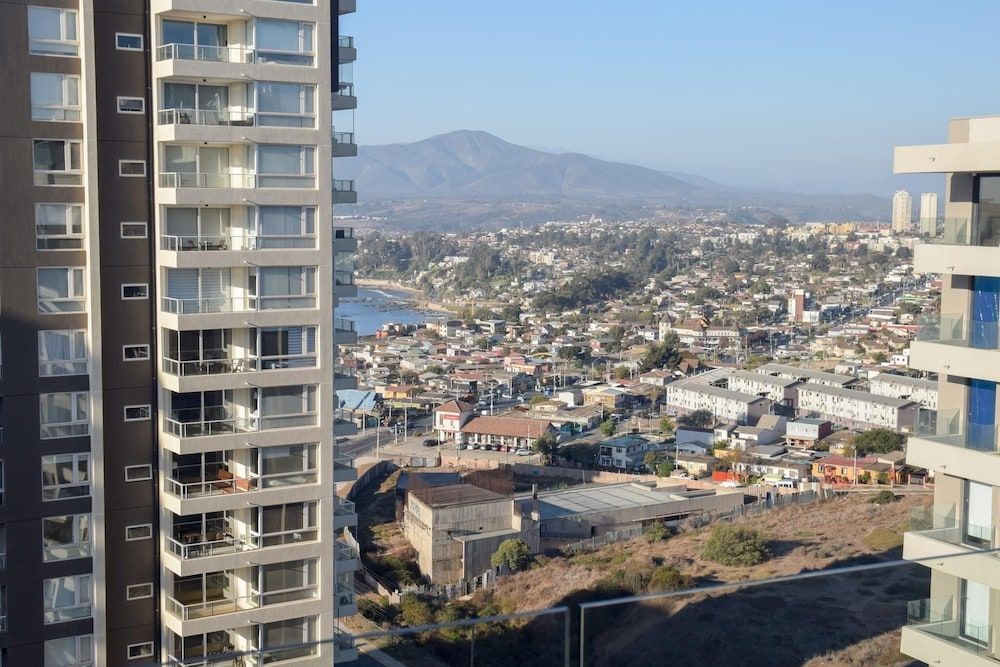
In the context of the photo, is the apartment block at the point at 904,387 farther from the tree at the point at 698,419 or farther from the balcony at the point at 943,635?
the balcony at the point at 943,635

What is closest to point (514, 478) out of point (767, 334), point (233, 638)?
point (233, 638)

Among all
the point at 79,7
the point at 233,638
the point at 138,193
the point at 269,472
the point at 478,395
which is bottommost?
the point at 478,395

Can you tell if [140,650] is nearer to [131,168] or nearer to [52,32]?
[131,168]

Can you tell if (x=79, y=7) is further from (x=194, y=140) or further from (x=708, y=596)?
(x=708, y=596)

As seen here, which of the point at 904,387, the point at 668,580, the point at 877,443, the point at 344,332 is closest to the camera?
the point at 344,332

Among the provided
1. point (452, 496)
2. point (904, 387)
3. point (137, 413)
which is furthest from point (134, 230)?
point (904, 387)

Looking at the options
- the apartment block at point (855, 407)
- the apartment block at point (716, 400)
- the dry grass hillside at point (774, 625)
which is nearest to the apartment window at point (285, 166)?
the dry grass hillside at point (774, 625)

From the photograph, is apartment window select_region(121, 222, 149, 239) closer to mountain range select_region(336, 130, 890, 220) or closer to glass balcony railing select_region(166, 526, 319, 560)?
glass balcony railing select_region(166, 526, 319, 560)
